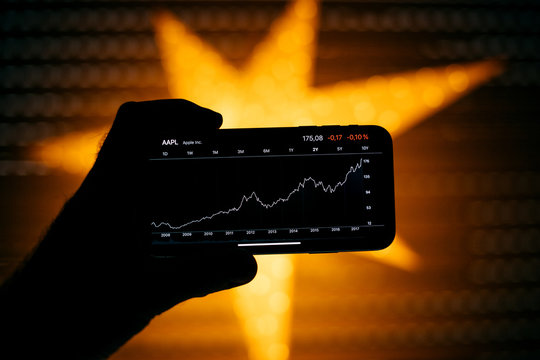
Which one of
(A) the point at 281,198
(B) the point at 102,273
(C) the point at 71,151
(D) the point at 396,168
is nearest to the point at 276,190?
(A) the point at 281,198

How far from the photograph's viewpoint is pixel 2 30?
1009 mm

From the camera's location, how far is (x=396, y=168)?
0.98 meters

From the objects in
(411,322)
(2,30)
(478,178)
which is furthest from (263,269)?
(2,30)

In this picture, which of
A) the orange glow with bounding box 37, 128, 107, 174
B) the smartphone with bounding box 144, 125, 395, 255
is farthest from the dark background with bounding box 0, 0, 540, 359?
the smartphone with bounding box 144, 125, 395, 255

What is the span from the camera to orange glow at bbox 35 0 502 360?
0.96m

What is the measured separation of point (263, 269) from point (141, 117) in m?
0.57

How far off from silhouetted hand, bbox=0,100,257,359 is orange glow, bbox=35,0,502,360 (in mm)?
325

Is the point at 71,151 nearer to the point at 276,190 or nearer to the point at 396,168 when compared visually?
the point at 276,190

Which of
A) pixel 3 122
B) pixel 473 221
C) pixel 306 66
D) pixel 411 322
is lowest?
pixel 411 322

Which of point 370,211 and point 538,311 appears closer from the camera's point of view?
point 370,211

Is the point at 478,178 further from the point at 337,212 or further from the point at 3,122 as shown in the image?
the point at 3,122

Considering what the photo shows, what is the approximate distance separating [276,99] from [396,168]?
0.44 m

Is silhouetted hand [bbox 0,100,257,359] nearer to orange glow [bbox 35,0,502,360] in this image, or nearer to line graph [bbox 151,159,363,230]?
line graph [bbox 151,159,363,230]

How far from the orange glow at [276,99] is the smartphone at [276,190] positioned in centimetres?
29
